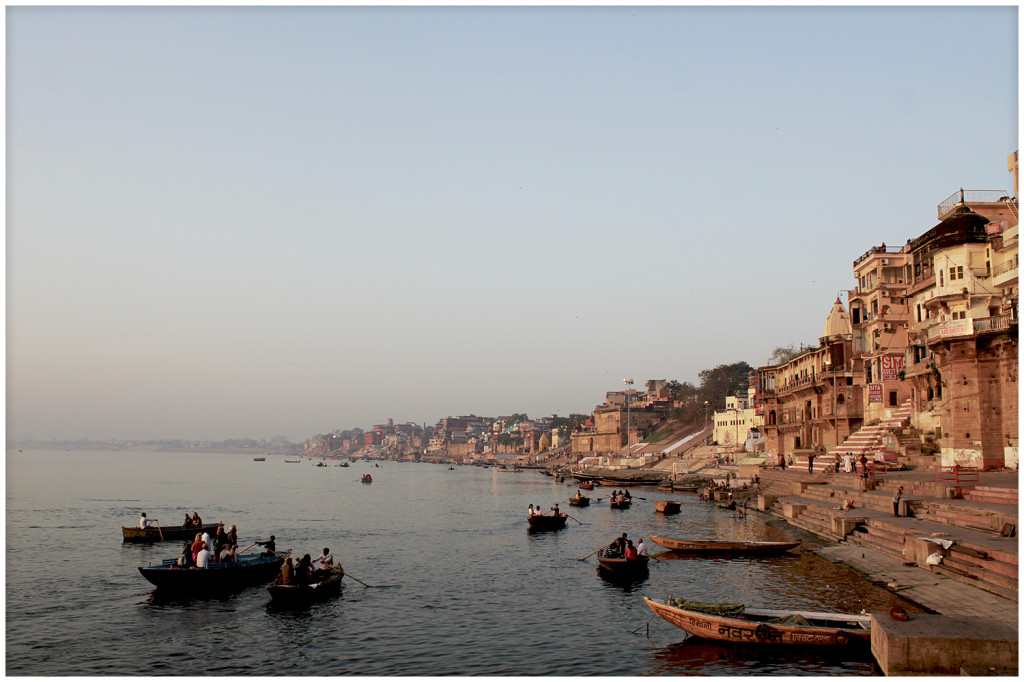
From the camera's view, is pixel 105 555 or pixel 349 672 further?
pixel 105 555

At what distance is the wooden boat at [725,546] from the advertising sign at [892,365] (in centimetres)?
2376

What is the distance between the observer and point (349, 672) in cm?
1770

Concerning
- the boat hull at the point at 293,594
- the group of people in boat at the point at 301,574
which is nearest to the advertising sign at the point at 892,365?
the group of people in boat at the point at 301,574

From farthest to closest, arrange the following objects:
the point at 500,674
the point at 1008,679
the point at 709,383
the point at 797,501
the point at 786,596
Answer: the point at 709,383 → the point at 797,501 → the point at 786,596 → the point at 500,674 → the point at 1008,679

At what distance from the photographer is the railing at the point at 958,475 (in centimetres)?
3123

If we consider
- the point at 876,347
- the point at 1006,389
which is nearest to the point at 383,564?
the point at 1006,389

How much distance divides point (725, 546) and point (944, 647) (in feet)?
62.0

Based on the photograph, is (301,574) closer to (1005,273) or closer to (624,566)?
(624,566)

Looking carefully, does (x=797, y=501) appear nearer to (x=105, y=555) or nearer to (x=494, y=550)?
(x=494, y=550)

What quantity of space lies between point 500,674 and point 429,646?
270 centimetres

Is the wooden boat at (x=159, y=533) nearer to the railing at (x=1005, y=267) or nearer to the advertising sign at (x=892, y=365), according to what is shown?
the railing at (x=1005, y=267)

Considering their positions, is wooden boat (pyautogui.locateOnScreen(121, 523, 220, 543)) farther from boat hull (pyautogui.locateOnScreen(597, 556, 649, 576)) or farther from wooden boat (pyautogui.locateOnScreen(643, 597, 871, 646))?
wooden boat (pyautogui.locateOnScreen(643, 597, 871, 646))

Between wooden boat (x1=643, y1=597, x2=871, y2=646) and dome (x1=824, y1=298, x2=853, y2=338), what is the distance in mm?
51490

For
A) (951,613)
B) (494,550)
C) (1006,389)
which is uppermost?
(1006,389)
